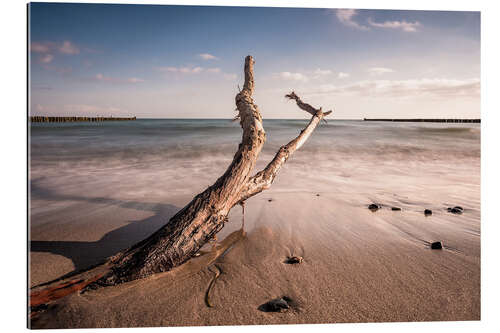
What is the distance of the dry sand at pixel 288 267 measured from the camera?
185 centimetres

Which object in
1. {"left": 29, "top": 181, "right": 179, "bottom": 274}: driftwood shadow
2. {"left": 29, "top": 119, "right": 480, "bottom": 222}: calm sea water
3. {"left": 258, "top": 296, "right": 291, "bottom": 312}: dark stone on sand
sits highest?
{"left": 29, "top": 119, "right": 480, "bottom": 222}: calm sea water

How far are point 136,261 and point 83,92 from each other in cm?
289

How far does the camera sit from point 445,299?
1.98 metres

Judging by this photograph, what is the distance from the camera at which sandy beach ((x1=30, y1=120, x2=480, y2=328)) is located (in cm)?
187

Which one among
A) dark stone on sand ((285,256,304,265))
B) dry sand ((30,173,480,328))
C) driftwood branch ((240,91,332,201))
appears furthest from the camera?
driftwood branch ((240,91,332,201))

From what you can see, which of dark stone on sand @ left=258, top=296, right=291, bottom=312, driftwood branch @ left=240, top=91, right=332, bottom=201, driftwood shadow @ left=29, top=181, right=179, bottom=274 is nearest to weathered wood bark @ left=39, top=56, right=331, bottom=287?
driftwood branch @ left=240, top=91, right=332, bottom=201

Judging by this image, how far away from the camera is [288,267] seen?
7.61 ft

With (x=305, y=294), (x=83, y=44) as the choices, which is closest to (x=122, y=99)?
(x=83, y=44)

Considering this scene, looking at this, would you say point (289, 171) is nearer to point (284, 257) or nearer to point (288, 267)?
point (284, 257)

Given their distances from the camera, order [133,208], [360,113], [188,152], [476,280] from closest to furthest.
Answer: [476,280]
[133,208]
[360,113]
[188,152]

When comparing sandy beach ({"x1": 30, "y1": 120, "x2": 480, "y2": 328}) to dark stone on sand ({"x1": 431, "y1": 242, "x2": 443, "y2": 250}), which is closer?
sandy beach ({"x1": 30, "y1": 120, "x2": 480, "y2": 328})

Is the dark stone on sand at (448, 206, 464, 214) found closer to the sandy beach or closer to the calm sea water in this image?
the sandy beach

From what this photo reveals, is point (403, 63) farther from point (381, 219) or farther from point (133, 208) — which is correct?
point (133, 208)

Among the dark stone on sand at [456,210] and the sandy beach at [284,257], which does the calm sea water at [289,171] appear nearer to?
the sandy beach at [284,257]
